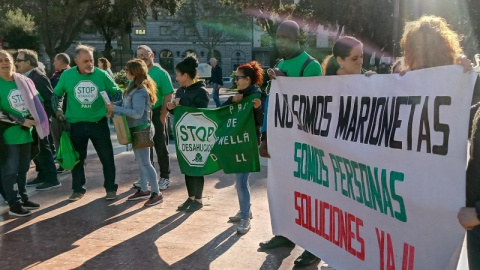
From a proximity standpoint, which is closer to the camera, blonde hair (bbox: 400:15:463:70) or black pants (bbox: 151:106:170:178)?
blonde hair (bbox: 400:15:463:70)

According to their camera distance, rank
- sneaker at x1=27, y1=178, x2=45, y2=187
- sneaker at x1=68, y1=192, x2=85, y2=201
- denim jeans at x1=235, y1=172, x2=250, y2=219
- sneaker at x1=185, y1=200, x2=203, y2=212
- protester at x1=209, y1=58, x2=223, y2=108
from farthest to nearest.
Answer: protester at x1=209, y1=58, x2=223, y2=108 < sneaker at x1=27, y1=178, x2=45, y2=187 < sneaker at x1=68, y1=192, x2=85, y2=201 < sneaker at x1=185, y1=200, x2=203, y2=212 < denim jeans at x1=235, y1=172, x2=250, y2=219

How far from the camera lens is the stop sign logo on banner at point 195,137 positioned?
211 inches

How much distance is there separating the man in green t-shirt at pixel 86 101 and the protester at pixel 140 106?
28 cm

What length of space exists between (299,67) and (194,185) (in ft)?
7.23

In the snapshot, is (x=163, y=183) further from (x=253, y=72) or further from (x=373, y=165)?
(x=373, y=165)

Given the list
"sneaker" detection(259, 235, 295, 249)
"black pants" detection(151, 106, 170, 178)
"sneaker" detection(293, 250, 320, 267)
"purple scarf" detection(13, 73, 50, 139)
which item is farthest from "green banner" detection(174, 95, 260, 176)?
"purple scarf" detection(13, 73, 50, 139)

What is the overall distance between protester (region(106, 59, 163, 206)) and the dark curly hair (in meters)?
1.49

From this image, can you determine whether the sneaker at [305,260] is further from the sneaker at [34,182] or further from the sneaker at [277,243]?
the sneaker at [34,182]

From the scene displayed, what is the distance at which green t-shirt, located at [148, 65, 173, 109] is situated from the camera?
6.63 m

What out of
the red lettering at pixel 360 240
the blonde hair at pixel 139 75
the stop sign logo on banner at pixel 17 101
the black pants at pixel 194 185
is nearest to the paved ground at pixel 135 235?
the black pants at pixel 194 185

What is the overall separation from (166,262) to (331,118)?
1.92 meters

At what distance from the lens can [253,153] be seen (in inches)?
196

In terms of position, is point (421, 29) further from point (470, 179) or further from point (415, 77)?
point (470, 179)

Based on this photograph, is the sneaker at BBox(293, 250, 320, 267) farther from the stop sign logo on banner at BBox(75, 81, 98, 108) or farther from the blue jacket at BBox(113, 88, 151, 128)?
the stop sign logo on banner at BBox(75, 81, 98, 108)
